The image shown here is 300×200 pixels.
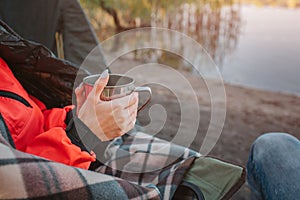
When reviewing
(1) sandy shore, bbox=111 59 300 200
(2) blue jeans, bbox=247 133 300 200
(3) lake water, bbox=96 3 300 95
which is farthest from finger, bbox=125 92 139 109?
(3) lake water, bbox=96 3 300 95

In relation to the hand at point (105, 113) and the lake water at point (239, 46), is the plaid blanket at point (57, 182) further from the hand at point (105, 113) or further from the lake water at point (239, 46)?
the lake water at point (239, 46)

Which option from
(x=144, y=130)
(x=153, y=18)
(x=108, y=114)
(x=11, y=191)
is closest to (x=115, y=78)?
(x=108, y=114)

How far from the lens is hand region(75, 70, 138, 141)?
66cm

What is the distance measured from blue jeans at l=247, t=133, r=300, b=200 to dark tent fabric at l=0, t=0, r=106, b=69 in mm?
714

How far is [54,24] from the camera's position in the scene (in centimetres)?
132

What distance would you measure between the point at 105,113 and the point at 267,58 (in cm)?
500

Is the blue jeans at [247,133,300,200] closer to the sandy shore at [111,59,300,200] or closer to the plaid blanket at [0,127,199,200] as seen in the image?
the plaid blanket at [0,127,199,200]

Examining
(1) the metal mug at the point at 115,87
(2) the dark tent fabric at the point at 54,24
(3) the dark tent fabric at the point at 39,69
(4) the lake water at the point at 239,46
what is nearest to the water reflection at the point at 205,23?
(4) the lake water at the point at 239,46

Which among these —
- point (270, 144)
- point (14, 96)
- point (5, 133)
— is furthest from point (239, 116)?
point (5, 133)

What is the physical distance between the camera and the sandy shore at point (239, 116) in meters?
1.91

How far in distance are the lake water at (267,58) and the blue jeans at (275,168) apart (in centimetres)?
322

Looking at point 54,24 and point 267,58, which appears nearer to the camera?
point 54,24

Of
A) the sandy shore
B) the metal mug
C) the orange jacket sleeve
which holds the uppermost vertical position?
the metal mug

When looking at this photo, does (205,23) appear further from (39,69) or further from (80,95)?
(80,95)
